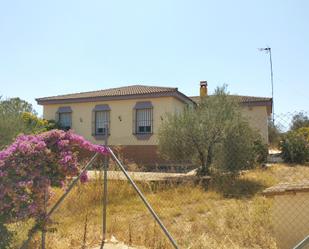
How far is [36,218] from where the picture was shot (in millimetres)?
5352

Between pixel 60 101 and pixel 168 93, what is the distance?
8.16m

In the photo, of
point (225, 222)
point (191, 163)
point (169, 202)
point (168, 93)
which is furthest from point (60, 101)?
point (225, 222)

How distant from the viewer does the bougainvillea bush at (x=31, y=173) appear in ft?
16.7

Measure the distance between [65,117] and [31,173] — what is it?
2208 cm

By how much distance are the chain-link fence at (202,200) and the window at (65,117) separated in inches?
344

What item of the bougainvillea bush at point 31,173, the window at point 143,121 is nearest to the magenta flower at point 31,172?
the bougainvillea bush at point 31,173

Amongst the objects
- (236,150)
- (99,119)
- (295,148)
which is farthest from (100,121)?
(236,150)

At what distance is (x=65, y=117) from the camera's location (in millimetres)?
26812

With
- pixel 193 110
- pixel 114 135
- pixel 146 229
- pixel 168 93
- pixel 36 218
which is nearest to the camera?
pixel 36 218

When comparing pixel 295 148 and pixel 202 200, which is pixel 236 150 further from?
pixel 295 148

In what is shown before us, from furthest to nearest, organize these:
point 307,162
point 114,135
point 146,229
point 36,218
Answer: point 114,135 < point 307,162 < point 146,229 < point 36,218

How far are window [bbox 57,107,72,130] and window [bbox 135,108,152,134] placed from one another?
5057mm

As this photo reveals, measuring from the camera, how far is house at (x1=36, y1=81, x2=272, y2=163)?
2330cm

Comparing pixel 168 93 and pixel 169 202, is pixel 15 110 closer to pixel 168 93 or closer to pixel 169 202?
pixel 168 93
